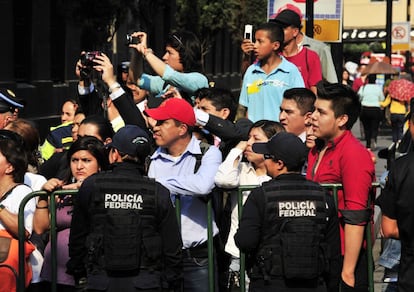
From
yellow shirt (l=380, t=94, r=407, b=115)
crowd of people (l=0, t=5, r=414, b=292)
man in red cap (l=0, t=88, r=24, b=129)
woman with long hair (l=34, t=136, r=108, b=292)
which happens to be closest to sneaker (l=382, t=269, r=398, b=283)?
crowd of people (l=0, t=5, r=414, b=292)

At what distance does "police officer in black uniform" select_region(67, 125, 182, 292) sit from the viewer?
19.2 ft

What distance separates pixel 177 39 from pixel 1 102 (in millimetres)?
1709

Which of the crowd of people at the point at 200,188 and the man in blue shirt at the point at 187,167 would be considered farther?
the man in blue shirt at the point at 187,167

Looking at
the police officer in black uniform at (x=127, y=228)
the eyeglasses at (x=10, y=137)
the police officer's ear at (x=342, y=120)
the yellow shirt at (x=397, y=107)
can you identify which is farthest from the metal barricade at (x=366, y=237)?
the yellow shirt at (x=397, y=107)

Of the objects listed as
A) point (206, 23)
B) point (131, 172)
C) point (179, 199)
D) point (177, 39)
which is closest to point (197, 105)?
point (177, 39)

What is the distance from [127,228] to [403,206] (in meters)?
1.62

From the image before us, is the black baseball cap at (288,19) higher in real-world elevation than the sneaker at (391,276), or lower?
higher

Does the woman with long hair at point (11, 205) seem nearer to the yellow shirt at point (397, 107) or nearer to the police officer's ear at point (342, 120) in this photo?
the police officer's ear at point (342, 120)

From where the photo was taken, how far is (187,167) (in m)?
6.86

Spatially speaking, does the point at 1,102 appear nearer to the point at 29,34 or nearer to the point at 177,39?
the point at 177,39

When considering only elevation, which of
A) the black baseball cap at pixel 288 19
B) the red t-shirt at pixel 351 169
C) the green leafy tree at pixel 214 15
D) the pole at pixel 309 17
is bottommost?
the red t-shirt at pixel 351 169

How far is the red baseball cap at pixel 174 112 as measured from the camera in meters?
6.79

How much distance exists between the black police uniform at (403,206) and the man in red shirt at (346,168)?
26 cm

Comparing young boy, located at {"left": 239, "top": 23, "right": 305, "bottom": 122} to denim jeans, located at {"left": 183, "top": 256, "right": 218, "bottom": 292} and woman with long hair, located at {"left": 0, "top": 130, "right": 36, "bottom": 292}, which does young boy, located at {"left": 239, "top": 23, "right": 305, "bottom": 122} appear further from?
woman with long hair, located at {"left": 0, "top": 130, "right": 36, "bottom": 292}
